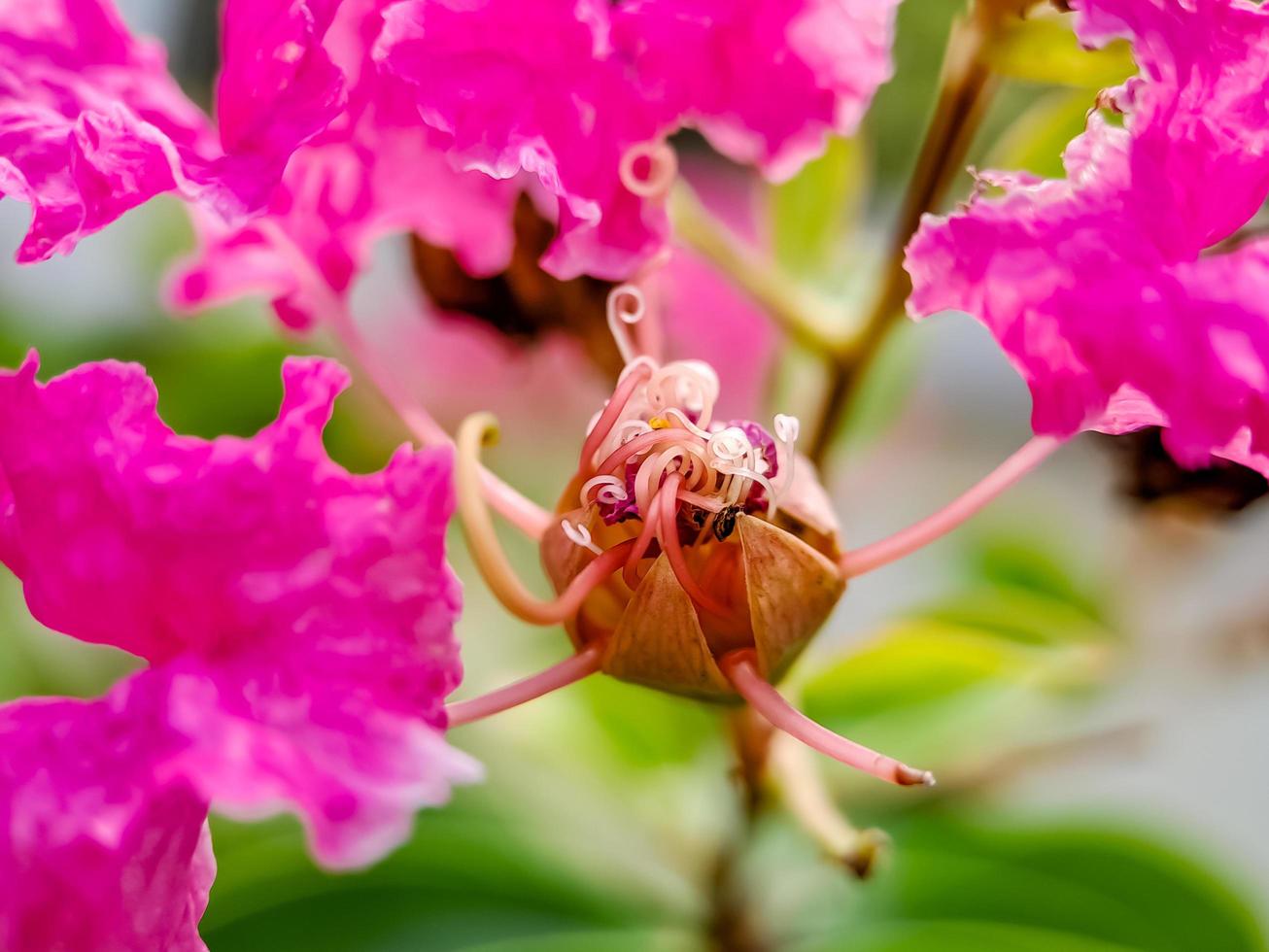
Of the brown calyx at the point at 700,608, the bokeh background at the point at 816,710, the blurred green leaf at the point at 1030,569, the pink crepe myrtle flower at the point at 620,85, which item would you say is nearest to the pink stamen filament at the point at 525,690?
Answer: the brown calyx at the point at 700,608

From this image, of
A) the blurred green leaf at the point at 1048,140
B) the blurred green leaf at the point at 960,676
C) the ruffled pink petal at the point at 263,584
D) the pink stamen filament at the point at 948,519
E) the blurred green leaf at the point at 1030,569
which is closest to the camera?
the ruffled pink petal at the point at 263,584

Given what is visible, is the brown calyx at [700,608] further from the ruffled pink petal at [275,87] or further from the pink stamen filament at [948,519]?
the ruffled pink petal at [275,87]

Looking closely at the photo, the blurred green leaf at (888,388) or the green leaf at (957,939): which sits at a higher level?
the blurred green leaf at (888,388)

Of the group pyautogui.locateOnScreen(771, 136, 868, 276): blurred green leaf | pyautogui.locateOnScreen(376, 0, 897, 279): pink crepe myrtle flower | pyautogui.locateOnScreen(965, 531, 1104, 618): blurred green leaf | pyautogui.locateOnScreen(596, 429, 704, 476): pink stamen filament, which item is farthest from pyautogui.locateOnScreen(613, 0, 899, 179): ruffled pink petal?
pyautogui.locateOnScreen(965, 531, 1104, 618): blurred green leaf

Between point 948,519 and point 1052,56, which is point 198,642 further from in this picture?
point 1052,56

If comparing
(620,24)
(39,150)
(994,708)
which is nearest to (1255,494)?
(994,708)

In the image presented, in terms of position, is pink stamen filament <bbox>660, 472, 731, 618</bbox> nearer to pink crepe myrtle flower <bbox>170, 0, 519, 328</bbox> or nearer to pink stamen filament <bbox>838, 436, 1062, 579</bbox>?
pink stamen filament <bbox>838, 436, 1062, 579</bbox>

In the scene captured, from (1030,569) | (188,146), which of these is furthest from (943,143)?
(1030,569)
